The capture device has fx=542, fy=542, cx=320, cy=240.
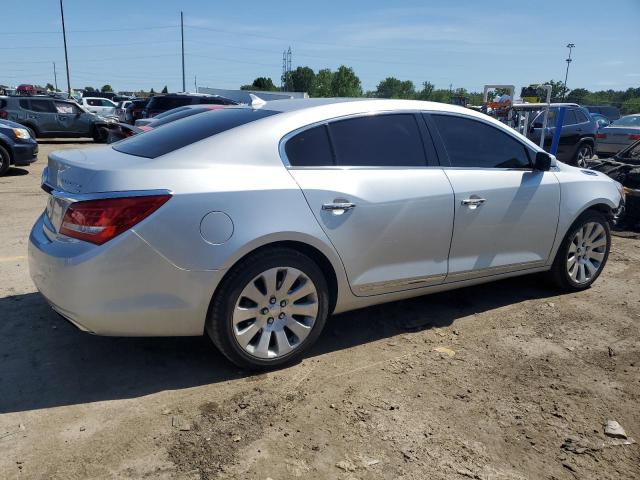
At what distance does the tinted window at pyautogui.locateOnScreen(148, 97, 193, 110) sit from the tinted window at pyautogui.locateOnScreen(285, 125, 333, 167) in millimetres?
16672

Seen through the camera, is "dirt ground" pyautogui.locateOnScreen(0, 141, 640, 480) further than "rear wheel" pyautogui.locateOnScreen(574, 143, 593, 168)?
No

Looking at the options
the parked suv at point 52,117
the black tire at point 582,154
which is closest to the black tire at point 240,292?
the black tire at point 582,154

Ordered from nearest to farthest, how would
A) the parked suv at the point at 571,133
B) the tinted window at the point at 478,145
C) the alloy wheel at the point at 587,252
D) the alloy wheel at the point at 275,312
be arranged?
the alloy wheel at the point at 275,312 < the tinted window at the point at 478,145 < the alloy wheel at the point at 587,252 < the parked suv at the point at 571,133

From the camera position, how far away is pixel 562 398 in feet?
10.5

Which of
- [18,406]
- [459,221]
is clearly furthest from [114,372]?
[459,221]

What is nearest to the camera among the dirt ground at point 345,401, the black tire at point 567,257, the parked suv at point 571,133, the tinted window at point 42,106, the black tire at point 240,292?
the dirt ground at point 345,401

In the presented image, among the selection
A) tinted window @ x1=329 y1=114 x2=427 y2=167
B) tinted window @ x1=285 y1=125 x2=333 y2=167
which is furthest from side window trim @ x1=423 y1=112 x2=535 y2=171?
tinted window @ x1=285 y1=125 x2=333 y2=167

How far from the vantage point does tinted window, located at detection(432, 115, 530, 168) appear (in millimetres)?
4047

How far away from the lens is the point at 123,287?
287cm

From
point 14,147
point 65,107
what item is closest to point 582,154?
point 14,147

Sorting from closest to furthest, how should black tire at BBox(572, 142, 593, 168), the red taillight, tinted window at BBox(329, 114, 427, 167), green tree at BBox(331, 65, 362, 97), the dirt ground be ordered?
the dirt ground
the red taillight
tinted window at BBox(329, 114, 427, 167)
black tire at BBox(572, 142, 593, 168)
green tree at BBox(331, 65, 362, 97)

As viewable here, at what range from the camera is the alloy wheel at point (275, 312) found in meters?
3.16

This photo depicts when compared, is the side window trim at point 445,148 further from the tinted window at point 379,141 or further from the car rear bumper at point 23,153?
the car rear bumper at point 23,153

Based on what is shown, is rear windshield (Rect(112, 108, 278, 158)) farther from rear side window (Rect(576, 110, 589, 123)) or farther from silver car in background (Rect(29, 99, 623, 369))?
rear side window (Rect(576, 110, 589, 123))
